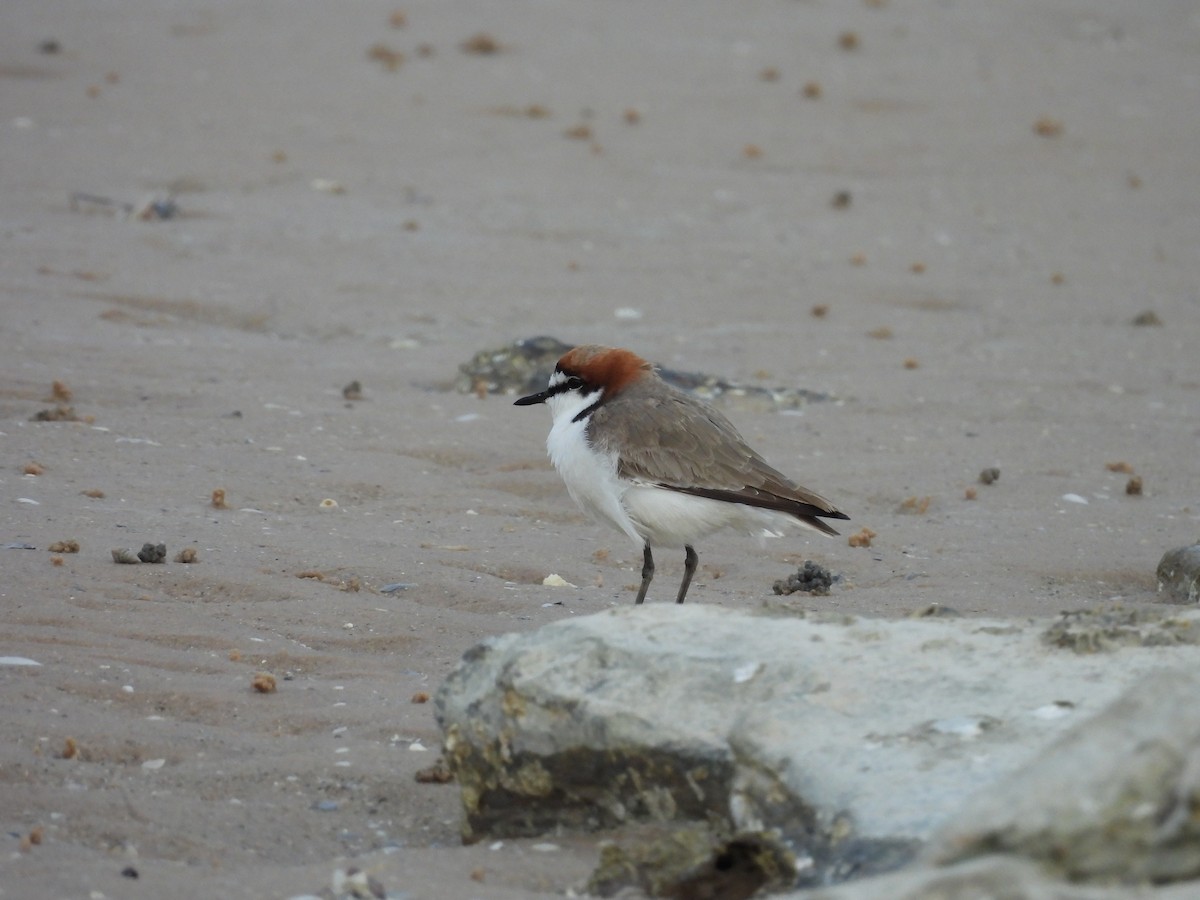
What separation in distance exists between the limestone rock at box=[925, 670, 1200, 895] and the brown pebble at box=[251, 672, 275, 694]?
2755 millimetres

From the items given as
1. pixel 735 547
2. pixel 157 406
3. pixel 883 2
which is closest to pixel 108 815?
pixel 735 547

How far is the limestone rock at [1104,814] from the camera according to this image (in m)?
2.92

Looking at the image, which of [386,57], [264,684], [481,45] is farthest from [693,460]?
[481,45]

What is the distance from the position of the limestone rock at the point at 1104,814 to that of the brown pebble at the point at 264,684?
2.75 m

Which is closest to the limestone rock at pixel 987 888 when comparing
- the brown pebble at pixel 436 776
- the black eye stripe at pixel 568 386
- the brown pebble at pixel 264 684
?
the brown pebble at pixel 436 776

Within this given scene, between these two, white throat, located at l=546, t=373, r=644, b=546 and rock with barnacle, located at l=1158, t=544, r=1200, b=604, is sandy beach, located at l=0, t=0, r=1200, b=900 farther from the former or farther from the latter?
white throat, located at l=546, t=373, r=644, b=546

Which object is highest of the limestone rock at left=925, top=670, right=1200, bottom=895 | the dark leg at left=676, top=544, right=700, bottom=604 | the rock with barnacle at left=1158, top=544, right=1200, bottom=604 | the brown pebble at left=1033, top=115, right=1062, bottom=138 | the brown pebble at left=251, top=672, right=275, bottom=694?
the brown pebble at left=1033, top=115, right=1062, bottom=138

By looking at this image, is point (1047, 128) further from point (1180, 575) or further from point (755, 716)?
point (755, 716)

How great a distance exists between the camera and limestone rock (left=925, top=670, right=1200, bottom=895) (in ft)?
9.57

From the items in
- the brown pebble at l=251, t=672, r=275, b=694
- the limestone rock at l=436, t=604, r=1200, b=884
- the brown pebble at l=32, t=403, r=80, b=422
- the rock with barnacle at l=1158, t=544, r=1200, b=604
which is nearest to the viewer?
the limestone rock at l=436, t=604, r=1200, b=884

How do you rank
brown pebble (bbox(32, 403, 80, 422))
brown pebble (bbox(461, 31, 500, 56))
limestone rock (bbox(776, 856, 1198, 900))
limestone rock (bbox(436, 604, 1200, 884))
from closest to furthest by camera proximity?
limestone rock (bbox(776, 856, 1198, 900)) < limestone rock (bbox(436, 604, 1200, 884)) < brown pebble (bbox(32, 403, 80, 422)) < brown pebble (bbox(461, 31, 500, 56))

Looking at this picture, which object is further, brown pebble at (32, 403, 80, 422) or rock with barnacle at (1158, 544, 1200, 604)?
brown pebble at (32, 403, 80, 422)

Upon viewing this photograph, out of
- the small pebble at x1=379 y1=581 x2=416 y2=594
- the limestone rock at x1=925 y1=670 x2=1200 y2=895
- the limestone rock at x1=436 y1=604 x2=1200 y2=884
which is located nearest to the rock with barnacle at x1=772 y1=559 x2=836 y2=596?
the small pebble at x1=379 y1=581 x2=416 y2=594

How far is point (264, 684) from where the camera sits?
5270 millimetres
